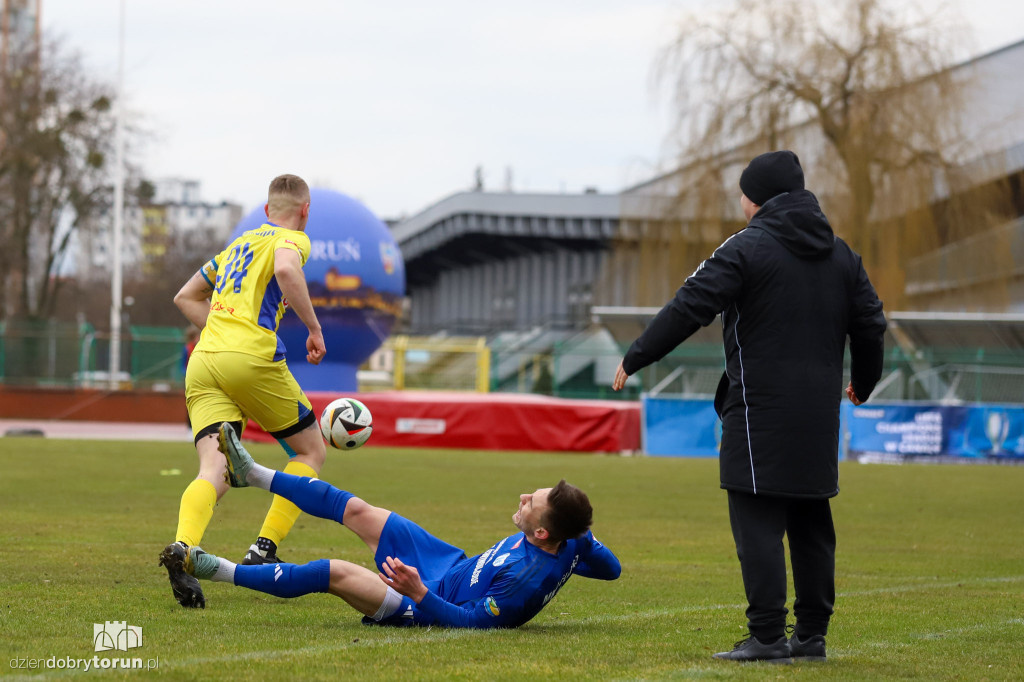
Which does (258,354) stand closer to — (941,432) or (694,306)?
(694,306)

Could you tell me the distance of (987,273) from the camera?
99.3ft

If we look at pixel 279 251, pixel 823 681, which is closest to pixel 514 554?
pixel 823 681

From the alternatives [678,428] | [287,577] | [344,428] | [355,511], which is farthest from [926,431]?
[287,577]

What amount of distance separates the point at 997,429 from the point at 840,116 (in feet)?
28.6

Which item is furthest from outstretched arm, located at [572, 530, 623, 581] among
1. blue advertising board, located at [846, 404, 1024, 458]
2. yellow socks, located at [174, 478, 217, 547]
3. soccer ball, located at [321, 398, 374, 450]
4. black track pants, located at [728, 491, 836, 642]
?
blue advertising board, located at [846, 404, 1024, 458]

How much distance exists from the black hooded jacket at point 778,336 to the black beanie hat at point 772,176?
0.06 metres

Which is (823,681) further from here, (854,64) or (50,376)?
(50,376)

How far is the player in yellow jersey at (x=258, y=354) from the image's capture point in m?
6.00

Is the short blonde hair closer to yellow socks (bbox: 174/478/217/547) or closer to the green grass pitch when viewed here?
yellow socks (bbox: 174/478/217/547)

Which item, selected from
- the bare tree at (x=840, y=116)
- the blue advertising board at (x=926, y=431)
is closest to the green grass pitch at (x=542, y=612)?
the blue advertising board at (x=926, y=431)

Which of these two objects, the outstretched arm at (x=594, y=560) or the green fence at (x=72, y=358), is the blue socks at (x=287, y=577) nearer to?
the outstretched arm at (x=594, y=560)

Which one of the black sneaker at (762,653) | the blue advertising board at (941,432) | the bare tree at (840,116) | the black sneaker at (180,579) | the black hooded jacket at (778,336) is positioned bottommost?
the blue advertising board at (941,432)

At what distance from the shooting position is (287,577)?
5082 mm

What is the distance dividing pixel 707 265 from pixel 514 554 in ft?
4.96
